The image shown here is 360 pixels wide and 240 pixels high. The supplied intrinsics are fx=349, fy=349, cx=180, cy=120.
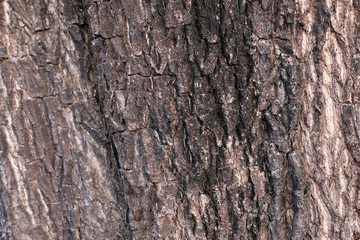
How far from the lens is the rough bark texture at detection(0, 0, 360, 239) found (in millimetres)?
1474

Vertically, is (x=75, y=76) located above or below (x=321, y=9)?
below

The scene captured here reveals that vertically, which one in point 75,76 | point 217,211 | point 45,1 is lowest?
point 217,211

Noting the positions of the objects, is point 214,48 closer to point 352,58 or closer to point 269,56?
point 269,56

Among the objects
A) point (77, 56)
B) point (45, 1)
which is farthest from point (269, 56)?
point (45, 1)

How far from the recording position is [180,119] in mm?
1537

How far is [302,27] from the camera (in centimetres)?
146

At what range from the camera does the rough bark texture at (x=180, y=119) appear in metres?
1.47

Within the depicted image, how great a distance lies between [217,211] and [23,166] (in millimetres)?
922

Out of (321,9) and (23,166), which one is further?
(23,166)

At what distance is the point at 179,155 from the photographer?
1.57 meters

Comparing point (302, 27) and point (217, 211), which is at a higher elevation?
point (302, 27)

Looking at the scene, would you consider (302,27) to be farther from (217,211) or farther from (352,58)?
(217,211)

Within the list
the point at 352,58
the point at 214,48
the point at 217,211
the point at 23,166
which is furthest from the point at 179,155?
the point at 352,58

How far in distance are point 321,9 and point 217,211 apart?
983 mm
